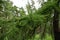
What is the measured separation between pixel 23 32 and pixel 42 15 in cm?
34

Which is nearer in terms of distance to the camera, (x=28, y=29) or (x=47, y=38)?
(x=28, y=29)

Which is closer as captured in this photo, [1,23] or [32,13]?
[32,13]

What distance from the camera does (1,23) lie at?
8.27ft

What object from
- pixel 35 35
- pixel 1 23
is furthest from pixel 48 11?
pixel 1 23

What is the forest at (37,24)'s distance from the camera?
2.28 metres

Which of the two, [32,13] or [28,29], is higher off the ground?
[32,13]

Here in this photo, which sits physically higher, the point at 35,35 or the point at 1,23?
the point at 1,23

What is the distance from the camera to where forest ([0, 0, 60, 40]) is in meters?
2.28

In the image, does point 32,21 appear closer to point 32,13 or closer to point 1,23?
point 32,13

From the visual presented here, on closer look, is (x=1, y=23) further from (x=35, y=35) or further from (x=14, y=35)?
(x=35, y=35)

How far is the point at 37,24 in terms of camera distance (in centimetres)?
234

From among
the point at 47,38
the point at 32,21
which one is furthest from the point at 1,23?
the point at 47,38

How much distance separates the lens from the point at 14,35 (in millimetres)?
2414

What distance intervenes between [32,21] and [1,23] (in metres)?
0.48
